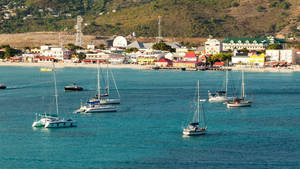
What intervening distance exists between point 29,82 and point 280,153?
56643 mm

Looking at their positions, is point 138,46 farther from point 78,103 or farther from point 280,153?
point 280,153

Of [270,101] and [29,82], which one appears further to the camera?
[29,82]

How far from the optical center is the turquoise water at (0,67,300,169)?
38594 mm

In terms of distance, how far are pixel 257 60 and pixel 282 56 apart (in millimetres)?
8757

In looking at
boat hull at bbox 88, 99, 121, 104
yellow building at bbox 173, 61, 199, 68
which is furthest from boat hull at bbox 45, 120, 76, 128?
yellow building at bbox 173, 61, 199, 68

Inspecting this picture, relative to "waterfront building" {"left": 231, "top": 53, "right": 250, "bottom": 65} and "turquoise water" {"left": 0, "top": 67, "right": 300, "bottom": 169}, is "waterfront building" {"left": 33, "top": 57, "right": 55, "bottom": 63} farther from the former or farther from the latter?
"turquoise water" {"left": 0, "top": 67, "right": 300, "bottom": 169}

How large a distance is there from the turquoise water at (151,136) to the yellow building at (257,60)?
58787 millimetres

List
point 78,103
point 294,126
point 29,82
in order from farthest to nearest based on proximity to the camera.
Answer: point 29,82 < point 78,103 < point 294,126

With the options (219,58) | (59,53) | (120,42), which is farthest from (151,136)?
(120,42)

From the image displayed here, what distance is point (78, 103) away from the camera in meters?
63.3

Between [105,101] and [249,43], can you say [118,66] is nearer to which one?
[249,43]

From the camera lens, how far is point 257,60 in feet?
424

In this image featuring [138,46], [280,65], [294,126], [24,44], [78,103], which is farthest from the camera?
[24,44]

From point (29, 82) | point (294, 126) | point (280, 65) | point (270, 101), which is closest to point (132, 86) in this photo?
point (29, 82)
